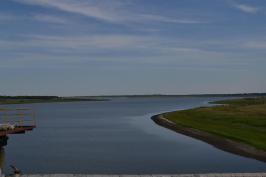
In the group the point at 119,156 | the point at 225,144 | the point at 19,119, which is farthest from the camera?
the point at 19,119

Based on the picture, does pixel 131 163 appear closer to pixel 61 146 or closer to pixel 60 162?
pixel 60 162

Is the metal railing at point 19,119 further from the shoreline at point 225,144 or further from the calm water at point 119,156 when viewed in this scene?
the shoreline at point 225,144

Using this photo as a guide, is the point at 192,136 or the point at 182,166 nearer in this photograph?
the point at 182,166

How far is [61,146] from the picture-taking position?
56.9m

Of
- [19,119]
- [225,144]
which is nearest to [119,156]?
[225,144]

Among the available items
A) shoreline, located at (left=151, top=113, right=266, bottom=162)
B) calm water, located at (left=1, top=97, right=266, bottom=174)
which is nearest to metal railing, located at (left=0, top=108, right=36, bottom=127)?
calm water, located at (left=1, top=97, right=266, bottom=174)

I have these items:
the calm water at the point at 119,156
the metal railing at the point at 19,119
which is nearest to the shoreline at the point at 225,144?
the calm water at the point at 119,156

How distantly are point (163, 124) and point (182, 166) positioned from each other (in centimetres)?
5074

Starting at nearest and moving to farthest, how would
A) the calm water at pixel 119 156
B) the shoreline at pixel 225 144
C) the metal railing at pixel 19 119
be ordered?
the metal railing at pixel 19 119 < the calm water at pixel 119 156 < the shoreline at pixel 225 144

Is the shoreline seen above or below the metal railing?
below

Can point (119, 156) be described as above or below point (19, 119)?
below

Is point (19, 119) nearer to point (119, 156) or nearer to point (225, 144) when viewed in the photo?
point (119, 156)

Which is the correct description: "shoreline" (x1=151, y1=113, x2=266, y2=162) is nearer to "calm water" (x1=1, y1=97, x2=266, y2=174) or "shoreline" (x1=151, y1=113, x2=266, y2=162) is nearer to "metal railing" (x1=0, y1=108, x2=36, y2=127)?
"calm water" (x1=1, y1=97, x2=266, y2=174)

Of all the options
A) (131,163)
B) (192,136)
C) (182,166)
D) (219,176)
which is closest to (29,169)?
(131,163)
